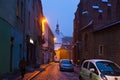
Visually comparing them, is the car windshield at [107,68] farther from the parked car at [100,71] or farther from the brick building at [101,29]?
the brick building at [101,29]

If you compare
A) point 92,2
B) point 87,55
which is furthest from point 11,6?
point 92,2

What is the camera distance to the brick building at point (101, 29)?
1207 inches

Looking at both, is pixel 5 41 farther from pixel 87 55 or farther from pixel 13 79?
pixel 87 55

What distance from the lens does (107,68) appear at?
1550 cm

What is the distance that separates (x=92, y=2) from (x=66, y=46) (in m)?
66.3

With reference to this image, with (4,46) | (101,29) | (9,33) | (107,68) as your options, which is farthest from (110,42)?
(107,68)

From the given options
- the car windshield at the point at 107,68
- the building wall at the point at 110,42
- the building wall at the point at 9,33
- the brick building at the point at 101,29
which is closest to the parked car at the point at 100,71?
the car windshield at the point at 107,68

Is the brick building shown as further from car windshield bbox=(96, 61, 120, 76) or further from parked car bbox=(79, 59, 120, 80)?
car windshield bbox=(96, 61, 120, 76)

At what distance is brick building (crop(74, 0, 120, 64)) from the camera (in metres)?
30.7

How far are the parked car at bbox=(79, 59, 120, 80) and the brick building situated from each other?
12.5 m

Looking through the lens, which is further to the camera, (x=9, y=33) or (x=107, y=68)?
(x=9, y=33)

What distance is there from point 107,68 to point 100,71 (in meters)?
0.83

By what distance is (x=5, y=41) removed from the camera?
22.8m

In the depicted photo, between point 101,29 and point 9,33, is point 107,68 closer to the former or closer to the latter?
point 9,33
